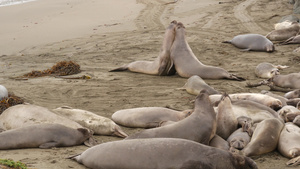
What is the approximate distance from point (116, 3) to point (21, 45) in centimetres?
771

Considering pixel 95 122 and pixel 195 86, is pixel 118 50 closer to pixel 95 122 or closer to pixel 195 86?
pixel 195 86

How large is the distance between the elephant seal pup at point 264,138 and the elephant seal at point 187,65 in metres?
3.44

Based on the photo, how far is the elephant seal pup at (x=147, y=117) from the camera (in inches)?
227

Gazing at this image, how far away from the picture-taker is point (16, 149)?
4996 mm

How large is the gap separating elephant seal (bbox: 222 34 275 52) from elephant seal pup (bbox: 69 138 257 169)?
7.35m

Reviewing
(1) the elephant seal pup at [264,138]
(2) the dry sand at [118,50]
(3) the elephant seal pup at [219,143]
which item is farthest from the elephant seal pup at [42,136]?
(1) the elephant seal pup at [264,138]

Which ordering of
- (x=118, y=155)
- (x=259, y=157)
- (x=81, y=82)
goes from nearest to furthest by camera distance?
(x=118, y=155) < (x=259, y=157) < (x=81, y=82)

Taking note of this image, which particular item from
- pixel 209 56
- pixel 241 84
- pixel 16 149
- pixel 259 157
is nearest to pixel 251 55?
pixel 209 56

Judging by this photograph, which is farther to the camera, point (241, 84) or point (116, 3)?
point (116, 3)

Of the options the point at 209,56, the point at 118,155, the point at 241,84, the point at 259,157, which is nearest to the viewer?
the point at 118,155

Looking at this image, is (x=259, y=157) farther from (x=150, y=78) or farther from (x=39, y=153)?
(x=150, y=78)

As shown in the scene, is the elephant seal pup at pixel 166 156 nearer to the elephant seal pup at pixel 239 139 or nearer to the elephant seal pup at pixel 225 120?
the elephant seal pup at pixel 239 139

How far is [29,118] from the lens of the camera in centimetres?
565

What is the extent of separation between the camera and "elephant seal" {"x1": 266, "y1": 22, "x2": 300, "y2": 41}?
40.5 feet
